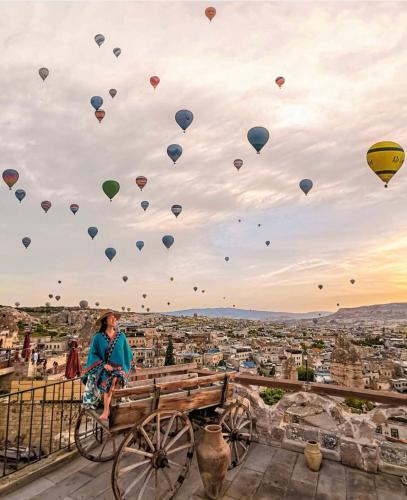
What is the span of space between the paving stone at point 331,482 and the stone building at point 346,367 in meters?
48.5

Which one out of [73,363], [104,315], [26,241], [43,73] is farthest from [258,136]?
[26,241]

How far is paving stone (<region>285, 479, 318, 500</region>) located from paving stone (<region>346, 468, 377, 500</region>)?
0.43 meters

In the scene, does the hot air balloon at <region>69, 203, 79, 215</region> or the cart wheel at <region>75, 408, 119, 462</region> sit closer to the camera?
the cart wheel at <region>75, 408, 119, 462</region>

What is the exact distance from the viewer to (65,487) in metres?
4.09

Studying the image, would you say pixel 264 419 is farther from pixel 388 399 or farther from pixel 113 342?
pixel 113 342

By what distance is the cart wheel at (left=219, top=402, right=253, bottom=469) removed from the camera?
4.67 m

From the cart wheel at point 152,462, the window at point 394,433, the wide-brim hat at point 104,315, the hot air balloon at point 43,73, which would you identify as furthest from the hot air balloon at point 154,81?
the window at point 394,433

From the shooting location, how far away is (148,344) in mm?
106188

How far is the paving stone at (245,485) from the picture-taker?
395 cm

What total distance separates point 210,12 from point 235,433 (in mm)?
26016

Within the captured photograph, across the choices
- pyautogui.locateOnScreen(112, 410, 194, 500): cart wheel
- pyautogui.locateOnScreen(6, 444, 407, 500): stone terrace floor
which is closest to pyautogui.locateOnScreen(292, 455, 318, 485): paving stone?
pyautogui.locateOnScreen(6, 444, 407, 500): stone terrace floor

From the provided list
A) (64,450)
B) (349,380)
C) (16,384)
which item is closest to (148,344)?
(349,380)

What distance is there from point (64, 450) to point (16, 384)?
14169 mm

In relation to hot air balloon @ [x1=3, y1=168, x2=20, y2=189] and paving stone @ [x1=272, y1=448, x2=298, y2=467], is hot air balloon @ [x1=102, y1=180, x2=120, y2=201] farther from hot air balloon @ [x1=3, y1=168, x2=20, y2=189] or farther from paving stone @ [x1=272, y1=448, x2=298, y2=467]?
paving stone @ [x1=272, y1=448, x2=298, y2=467]
